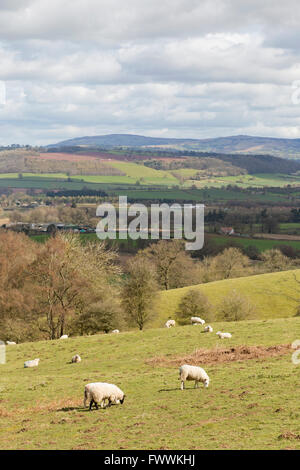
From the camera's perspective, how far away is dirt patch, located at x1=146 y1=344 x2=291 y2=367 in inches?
1190

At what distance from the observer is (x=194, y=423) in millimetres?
18438

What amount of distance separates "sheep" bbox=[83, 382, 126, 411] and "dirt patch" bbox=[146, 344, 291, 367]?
8.62 m

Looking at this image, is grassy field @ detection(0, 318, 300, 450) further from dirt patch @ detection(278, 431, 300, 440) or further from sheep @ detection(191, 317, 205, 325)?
sheep @ detection(191, 317, 205, 325)

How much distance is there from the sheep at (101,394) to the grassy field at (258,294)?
125 ft

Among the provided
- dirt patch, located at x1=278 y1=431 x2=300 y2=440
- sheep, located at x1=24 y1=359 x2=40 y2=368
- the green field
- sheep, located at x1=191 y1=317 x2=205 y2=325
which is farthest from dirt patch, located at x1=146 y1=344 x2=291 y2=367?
the green field

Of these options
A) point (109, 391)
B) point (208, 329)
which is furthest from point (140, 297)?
point (109, 391)

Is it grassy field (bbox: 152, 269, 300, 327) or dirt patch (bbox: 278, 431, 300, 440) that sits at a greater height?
dirt patch (bbox: 278, 431, 300, 440)

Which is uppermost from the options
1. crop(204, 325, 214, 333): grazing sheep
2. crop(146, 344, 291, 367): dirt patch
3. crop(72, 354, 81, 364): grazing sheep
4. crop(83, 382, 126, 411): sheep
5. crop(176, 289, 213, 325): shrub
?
crop(83, 382, 126, 411): sheep

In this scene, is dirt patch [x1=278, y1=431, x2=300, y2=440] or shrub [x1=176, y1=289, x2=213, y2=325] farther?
shrub [x1=176, y1=289, x2=213, y2=325]

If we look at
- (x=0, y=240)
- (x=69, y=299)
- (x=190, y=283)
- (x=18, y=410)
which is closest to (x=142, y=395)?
(x=18, y=410)

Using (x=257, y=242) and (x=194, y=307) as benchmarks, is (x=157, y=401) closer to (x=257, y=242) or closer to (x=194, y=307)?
(x=194, y=307)

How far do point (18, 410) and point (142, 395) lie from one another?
5.68m

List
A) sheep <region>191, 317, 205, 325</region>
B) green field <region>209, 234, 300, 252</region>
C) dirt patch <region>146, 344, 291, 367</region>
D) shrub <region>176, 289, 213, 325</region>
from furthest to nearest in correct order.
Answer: green field <region>209, 234, 300, 252</region>, shrub <region>176, 289, 213, 325</region>, sheep <region>191, 317, 205, 325</region>, dirt patch <region>146, 344, 291, 367</region>
